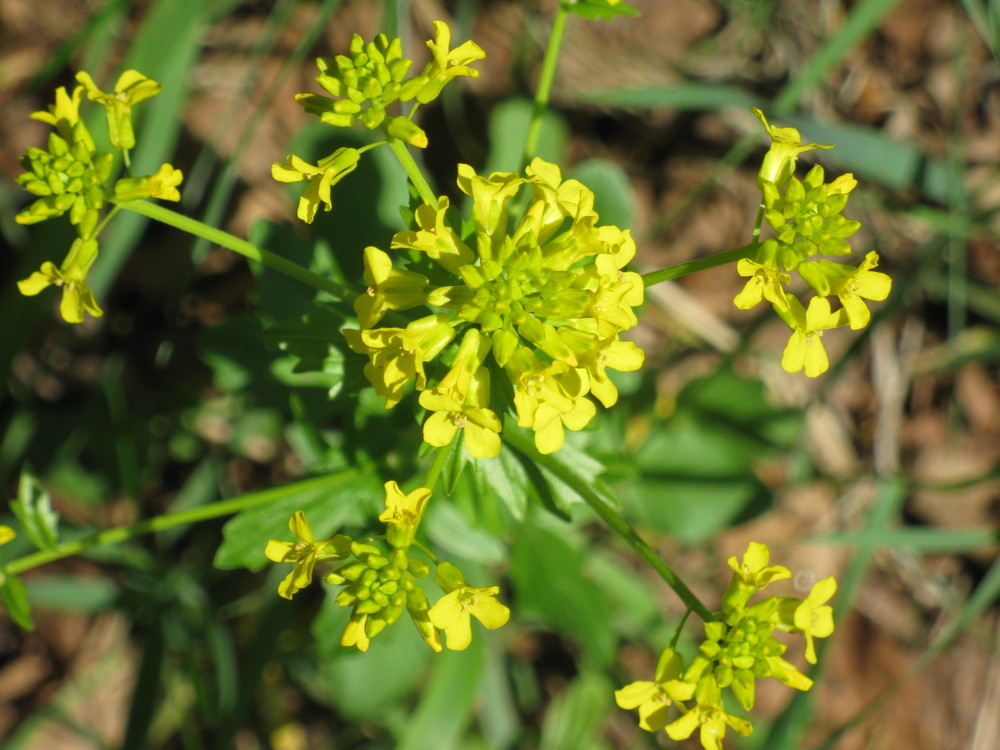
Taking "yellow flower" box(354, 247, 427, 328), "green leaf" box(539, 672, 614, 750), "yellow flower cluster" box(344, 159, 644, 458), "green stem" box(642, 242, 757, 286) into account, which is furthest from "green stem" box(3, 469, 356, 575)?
"green leaf" box(539, 672, 614, 750)

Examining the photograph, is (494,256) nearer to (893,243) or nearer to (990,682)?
(893,243)

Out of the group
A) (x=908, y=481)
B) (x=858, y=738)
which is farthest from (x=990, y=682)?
(x=908, y=481)

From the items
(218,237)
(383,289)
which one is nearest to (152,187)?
(218,237)

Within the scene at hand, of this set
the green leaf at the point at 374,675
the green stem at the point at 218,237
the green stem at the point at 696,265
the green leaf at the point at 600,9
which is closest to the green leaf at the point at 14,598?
the green stem at the point at 218,237

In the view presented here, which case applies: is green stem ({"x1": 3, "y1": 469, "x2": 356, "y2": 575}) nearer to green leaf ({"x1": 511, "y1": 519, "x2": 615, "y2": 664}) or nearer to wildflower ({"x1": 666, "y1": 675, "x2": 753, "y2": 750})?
wildflower ({"x1": 666, "y1": 675, "x2": 753, "y2": 750})

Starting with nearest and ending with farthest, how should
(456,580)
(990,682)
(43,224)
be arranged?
1. (456,580)
2. (43,224)
3. (990,682)

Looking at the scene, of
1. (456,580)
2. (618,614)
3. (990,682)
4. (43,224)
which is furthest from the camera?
(990,682)
